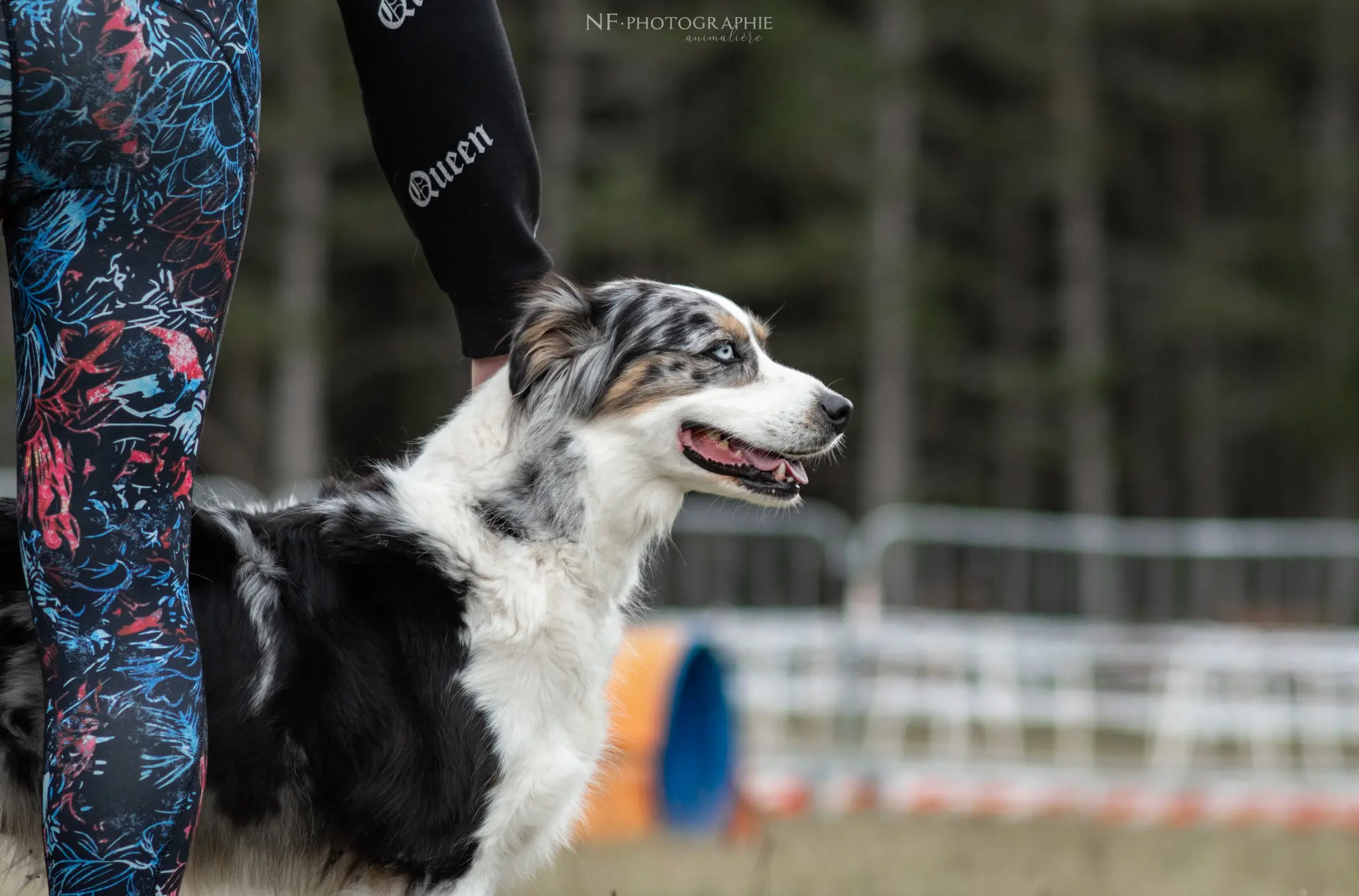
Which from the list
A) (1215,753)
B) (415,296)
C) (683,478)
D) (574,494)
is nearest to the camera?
(574,494)

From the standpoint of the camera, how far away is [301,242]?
1884 cm

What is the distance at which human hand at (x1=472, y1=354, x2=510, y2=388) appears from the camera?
3066 millimetres

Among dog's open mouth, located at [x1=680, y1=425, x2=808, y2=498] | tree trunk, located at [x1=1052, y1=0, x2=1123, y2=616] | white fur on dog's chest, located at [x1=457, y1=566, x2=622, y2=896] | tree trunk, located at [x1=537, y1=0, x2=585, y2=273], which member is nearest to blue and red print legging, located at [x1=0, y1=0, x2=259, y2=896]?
white fur on dog's chest, located at [x1=457, y1=566, x2=622, y2=896]

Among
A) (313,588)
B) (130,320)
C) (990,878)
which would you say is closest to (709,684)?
(990,878)

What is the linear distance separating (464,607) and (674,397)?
679mm

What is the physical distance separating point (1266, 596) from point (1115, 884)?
8.37 metres

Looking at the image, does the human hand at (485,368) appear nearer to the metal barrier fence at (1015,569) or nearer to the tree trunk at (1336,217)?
the metal barrier fence at (1015,569)

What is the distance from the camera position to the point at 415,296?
2291cm

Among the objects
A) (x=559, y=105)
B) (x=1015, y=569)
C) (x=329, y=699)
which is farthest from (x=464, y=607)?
(x=559, y=105)

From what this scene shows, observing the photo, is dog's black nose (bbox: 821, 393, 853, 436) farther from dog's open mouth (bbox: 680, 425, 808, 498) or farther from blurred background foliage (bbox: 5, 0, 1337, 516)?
blurred background foliage (bbox: 5, 0, 1337, 516)

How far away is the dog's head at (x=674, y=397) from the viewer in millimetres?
3012

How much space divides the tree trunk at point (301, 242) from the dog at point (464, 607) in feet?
51.3

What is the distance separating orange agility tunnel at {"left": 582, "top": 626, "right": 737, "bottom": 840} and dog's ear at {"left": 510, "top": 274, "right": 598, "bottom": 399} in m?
3.11

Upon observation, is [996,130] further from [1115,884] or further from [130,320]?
[130,320]
